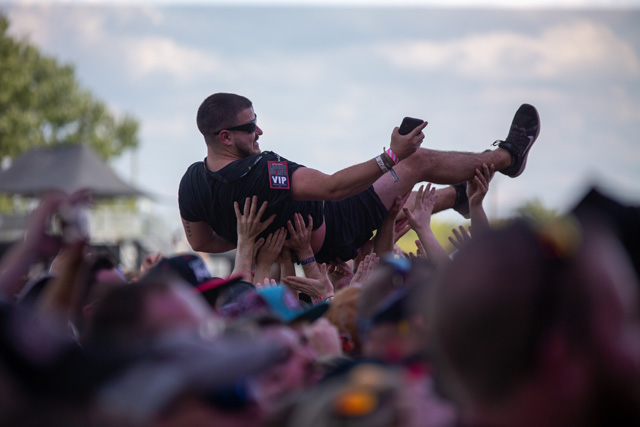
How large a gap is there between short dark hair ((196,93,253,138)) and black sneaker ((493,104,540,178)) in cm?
168

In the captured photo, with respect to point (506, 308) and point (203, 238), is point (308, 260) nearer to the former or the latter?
point (203, 238)

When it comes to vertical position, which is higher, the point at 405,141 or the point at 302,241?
the point at 405,141

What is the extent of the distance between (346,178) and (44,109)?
39.5 metres

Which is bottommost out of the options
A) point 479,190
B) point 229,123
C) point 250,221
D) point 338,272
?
point 338,272

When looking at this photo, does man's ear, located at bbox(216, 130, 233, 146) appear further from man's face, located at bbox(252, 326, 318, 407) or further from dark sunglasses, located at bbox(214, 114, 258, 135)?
man's face, located at bbox(252, 326, 318, 407)

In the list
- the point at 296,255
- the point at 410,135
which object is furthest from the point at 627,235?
the point at 296,255

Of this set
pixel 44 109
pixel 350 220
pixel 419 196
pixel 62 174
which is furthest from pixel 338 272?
pixel 44 109

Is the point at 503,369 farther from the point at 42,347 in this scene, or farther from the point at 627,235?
the point at 627,235

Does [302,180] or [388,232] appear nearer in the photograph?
[302,180]

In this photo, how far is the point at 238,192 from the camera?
16.3ft

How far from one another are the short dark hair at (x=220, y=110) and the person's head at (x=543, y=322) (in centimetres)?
380

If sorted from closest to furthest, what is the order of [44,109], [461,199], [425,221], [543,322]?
1. [543,322]
2. [425,221]
3. [461,199]
4. [44,109]

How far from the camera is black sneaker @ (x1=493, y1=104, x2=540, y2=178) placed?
5031 millimetres

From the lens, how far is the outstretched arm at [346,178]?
173 inches
